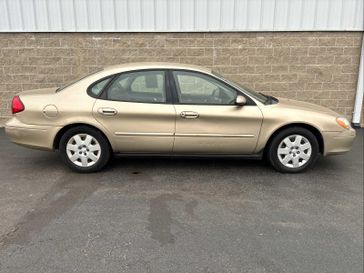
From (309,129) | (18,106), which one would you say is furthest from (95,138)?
(309,129)

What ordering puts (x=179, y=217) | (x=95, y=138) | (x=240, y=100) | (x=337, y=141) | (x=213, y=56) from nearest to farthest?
1. (x=179, y=217)
2. (x=240, y=100)
3. (x=95, y=138)
4. (x=337, y=141)
5. (x=213, y=56)

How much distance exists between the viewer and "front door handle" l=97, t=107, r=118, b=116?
4.30 metres

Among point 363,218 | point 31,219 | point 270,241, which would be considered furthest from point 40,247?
point 363,218

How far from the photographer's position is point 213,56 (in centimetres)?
709

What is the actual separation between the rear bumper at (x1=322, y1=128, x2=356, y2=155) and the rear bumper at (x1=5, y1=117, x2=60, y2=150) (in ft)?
11.9

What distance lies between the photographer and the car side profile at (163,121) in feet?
14.2

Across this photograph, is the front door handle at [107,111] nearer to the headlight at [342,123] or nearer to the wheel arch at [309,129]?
the wheel arch at [309,129]

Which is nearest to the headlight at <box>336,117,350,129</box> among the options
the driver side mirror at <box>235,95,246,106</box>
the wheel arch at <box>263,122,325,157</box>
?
the wheel arch at <box>263,122,325,157</box>

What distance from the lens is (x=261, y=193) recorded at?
13.3 ft

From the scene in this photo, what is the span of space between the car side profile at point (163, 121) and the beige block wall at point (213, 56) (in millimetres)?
2681

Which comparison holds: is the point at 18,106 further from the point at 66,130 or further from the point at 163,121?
the point at 163,121

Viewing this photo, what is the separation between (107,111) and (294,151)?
102 inches

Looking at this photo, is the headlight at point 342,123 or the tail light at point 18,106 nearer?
the tail light at point 18,106

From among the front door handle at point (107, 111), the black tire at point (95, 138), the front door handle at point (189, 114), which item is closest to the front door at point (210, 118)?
the front door handle at point (189, 114)
